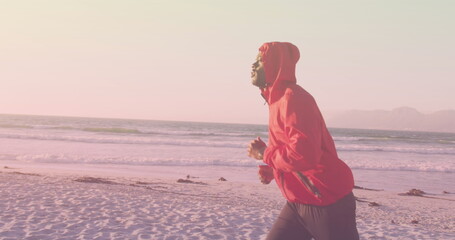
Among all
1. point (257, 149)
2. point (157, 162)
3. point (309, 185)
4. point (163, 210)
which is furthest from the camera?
point (157, 162)

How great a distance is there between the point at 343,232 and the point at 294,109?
76 centimetres

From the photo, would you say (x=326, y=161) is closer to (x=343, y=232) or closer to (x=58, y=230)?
(x=343, y=232)

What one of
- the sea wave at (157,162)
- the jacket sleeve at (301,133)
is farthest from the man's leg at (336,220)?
the sea wave at (157,162)

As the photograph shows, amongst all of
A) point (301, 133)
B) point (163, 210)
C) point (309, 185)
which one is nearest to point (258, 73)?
point (301, 133)

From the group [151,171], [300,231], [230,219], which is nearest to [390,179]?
[151,171]

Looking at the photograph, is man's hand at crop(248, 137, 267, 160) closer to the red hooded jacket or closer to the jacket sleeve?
the red hooded jacket

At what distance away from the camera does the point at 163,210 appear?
784 centimetres

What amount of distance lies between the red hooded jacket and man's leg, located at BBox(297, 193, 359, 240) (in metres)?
0.04

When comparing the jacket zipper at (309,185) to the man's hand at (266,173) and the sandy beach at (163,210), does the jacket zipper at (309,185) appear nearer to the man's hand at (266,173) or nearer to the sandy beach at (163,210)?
the man's hand at (266,173)

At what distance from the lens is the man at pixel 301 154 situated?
2229 millimetres

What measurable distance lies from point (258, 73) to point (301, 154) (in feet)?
2.11

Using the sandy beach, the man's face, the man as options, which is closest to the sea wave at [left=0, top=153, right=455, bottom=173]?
the sandy beach

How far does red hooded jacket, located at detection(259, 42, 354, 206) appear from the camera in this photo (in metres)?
2.22

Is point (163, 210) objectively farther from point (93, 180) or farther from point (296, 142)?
point (296, 142)
